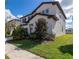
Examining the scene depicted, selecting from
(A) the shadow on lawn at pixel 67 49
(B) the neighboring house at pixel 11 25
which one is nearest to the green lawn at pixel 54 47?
(A) the shadow on lawn at pixel 67 49

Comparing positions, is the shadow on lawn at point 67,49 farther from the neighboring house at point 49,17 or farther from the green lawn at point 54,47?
the neighboring house at point 49,17

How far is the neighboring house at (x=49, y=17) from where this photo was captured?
1.60 metres

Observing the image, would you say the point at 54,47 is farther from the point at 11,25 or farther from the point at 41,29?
the point at 11,25

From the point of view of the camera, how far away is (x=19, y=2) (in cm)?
162

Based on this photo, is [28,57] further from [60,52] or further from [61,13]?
[61,13]

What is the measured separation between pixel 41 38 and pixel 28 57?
19 cm

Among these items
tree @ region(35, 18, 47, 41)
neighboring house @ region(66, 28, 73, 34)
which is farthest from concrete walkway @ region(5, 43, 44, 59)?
neighboring house @ region(66, 28, 73, 34)

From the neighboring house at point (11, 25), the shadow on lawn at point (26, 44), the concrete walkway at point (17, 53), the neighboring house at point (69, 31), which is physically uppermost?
the neighboring house at point (11, 25)

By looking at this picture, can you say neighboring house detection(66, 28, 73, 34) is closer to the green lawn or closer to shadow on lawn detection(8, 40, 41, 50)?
the green lawn

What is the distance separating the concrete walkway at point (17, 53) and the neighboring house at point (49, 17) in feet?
0.59

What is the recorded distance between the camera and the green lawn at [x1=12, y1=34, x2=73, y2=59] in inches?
60.7

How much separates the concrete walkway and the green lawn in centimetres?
3

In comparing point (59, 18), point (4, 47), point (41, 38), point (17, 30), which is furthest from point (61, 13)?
point (4, 47)

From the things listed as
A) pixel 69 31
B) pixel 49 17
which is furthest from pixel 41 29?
pixel 69 31
